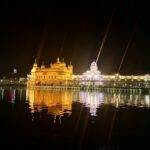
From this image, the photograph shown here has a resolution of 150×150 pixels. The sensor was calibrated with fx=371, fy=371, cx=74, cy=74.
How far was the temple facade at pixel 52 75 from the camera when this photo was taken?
131625 millimetres

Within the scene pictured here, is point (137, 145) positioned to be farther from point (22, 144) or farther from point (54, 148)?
point (22, 144)

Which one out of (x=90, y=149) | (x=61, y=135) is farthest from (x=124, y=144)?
(x=61, y=135)

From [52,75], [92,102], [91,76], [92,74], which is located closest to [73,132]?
[92,102]

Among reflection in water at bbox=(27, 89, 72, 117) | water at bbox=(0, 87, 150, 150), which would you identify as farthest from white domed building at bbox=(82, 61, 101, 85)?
water at bbox=(0, 87, 150, 150)

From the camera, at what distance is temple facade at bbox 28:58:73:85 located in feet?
432

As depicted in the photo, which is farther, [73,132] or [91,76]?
[91,76]

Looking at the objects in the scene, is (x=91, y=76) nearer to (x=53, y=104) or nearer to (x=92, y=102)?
(x=92, y=102)

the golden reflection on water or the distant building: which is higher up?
the distant building

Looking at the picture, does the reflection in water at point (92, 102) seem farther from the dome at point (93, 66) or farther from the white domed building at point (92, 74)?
the dome at point (93, 66)

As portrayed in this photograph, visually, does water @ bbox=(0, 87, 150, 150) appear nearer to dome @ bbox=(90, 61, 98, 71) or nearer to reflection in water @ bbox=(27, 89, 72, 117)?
reflection in water @ bbox=(27, 89, 72, 117)

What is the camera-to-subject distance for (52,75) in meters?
134

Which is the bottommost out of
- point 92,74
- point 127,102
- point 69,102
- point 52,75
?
point 127,102

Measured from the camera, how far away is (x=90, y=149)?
50.8 feet

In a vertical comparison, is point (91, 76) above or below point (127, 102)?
above
